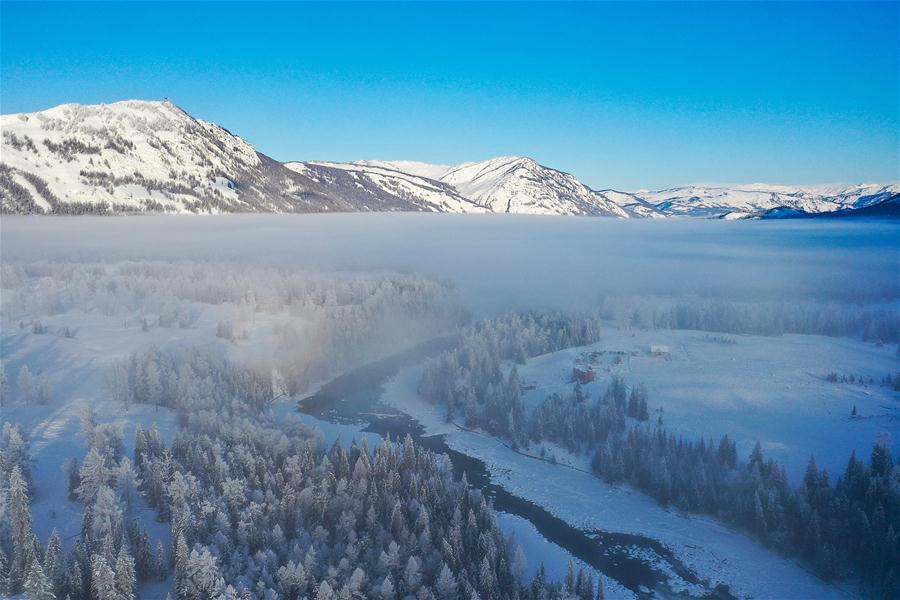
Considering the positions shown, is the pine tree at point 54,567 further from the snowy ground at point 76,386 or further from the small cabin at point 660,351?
the small cabin at point 660,351

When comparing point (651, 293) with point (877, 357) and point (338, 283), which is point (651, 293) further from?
point (338, 283)

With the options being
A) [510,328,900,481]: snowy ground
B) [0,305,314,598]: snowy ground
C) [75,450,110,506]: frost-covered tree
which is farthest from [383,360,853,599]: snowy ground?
[75,450,110,506]: frost-covered tree

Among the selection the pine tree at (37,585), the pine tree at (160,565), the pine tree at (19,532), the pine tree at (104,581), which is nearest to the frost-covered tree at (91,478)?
the pine tree at (19,532)

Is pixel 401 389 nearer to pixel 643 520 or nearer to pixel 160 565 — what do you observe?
pixel 643 520

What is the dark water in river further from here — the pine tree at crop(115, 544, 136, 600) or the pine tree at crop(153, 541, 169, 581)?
the pine tree at crop(115, 544, 136, 600)

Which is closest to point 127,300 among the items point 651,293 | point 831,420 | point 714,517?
point 714,517

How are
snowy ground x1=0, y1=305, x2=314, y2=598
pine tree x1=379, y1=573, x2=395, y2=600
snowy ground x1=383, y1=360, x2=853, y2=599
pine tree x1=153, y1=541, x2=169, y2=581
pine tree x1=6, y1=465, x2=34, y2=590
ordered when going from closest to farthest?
pine tree x1=6, y1=465, x2=34, y2=590, pine tree x1=379, y1=573, x2=395, y2=600, pine tree x1=153, y1=541, x2=169, y2=581, snowy ground x1=0, y1=305, x2=314, y2=598, snowy ground x1=383, y1=360, x2=853, y2=599
